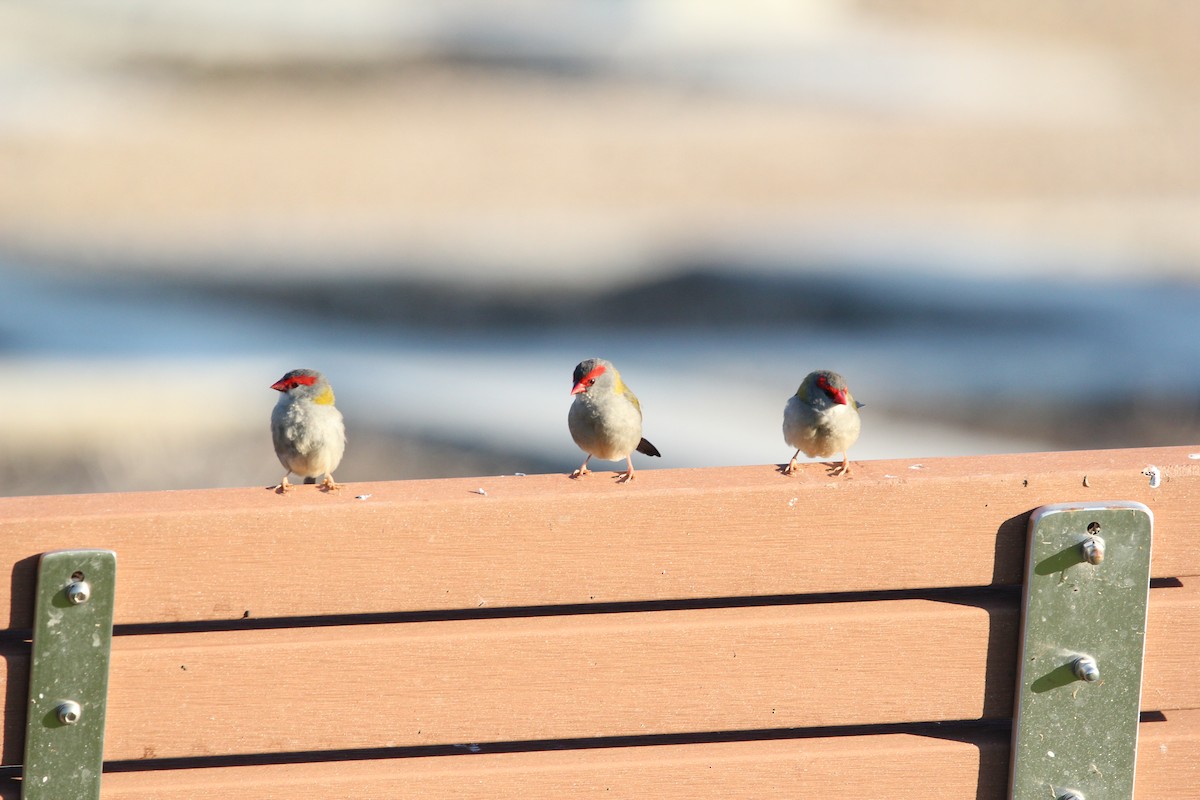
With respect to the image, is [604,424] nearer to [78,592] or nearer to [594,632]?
[594,632]

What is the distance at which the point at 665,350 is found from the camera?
9.70 m

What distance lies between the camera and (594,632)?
96.0 inches

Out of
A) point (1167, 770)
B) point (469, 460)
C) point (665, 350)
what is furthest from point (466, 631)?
point (665, 350)

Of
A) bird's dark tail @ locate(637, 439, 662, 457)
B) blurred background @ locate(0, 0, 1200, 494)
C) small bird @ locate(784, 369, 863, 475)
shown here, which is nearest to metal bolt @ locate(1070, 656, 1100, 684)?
small bird @ locate(784, 369, 863, 475)

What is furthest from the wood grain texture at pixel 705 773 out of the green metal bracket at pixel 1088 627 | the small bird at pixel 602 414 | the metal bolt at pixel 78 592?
the small bird at pixel 602 414

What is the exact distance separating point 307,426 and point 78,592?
1354 mm

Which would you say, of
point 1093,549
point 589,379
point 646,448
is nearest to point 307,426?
point 589,379

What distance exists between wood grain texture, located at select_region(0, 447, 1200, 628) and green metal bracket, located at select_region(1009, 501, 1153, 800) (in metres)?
0.07

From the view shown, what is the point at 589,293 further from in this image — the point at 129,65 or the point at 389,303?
the point at 129,65

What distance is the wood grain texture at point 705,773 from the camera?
7.93ft

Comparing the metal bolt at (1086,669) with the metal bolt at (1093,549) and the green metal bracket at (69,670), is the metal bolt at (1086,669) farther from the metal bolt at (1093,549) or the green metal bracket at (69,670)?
the green metal bracket at (69,670)

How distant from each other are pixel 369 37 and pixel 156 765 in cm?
1953

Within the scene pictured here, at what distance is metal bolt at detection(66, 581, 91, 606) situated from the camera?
2.25 m

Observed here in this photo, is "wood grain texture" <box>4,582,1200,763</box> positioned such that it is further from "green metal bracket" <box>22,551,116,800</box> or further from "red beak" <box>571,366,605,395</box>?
"red beak" <box>571,366,605,395</box>
